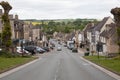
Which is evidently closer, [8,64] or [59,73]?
[59,73]

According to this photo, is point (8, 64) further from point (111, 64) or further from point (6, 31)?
point (6, 31)

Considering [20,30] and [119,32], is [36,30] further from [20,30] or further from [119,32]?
[119,32]

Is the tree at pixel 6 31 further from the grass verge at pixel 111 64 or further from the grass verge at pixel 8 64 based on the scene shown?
the grass verge at pixel 111 64

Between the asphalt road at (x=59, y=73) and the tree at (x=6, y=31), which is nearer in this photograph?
the asphalt road at (x=59, y=73)

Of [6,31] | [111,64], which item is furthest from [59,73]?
[6,31]

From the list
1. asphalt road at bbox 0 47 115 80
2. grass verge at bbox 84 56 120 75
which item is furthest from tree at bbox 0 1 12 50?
asphalt road at bbox 0 47 115 80

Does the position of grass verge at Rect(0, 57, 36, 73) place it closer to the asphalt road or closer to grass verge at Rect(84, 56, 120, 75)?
the asphalt road

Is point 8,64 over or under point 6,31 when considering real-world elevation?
under

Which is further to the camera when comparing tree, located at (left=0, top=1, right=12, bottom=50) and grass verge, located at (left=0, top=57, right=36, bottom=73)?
tree, located at (left=0, top=1, right=12, bottom=50)

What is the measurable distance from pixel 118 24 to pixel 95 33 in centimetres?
6414

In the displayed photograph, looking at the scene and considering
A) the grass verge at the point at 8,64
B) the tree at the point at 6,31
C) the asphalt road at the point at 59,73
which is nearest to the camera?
the asphalt road at the point at 59,73

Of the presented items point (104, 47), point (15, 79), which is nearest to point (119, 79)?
point (15, 79)

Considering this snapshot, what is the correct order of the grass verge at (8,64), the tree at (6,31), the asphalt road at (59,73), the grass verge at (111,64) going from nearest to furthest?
the asphalt road at (59,73) → the grass verge at (111,64) → the grass verge at (8,64) → the tree at (6,31)

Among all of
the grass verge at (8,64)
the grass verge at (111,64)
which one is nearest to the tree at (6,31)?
the grass verge at (8,64)
